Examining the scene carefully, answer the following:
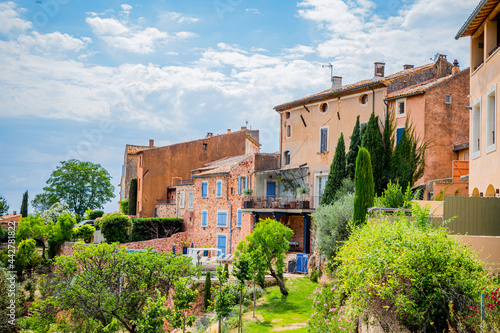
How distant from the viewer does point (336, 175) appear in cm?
2739

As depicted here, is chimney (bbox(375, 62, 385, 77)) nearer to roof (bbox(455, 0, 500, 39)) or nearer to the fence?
roof (bbox(455, 0, 500, 39))

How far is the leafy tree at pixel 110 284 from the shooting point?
19422 millimetres

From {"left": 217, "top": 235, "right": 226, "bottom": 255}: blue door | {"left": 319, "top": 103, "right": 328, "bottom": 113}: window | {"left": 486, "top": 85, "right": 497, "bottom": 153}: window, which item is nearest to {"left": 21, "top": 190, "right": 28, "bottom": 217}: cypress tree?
{"left": 217, "top": 235, "right": 226, "bottom": 255}: blue door

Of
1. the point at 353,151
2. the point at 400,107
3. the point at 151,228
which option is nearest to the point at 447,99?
the point at 400,107

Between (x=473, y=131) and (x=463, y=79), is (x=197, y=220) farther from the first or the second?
(x=473, y=131)

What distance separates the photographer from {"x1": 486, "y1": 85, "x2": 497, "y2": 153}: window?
14930 millimetres

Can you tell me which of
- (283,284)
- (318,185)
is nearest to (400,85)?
(318,185)

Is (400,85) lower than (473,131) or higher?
higher

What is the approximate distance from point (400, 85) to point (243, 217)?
14.3 meters

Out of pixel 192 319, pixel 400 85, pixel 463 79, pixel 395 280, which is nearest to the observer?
pixel 395 280

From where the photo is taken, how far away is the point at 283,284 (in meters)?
22.3

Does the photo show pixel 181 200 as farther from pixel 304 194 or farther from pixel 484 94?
pixel 484 94

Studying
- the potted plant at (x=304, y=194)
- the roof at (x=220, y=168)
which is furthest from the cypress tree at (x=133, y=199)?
the potted plant at (x=304, y=194)

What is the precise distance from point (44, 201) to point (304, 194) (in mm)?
41898
